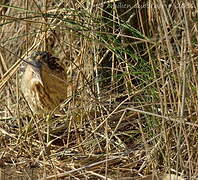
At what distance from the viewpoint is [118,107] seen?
2.49m

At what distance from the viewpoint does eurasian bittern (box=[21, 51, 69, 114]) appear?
3.73m

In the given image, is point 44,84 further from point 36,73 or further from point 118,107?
point 118,107

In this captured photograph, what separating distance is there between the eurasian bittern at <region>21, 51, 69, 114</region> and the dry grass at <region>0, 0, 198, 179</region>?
0.10 m

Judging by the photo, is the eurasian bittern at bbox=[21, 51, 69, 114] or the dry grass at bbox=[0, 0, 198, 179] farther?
the eurasian bittern at bbox=[21, 51, 69, 114]

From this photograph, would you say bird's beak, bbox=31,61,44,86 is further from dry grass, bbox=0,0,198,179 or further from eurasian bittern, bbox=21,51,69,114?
dry grass, bbox=0,0,198,179

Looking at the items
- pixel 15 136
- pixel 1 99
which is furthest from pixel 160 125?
pixel 1 99

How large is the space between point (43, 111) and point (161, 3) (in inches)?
73.5

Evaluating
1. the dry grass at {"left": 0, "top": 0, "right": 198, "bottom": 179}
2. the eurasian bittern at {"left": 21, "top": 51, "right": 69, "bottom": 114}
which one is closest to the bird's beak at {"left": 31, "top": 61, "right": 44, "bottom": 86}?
the eurasian bittern at {"left": 21, "top": 51, "right": 69, "bottom": 114}

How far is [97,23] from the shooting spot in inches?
121

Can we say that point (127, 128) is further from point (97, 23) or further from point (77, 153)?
point (97, 23)

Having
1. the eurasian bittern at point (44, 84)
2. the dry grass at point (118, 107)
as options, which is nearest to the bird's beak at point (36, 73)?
the eurasian bittern at point (44, 84)

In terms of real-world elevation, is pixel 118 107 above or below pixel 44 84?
above

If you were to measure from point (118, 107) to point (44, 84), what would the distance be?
1.32 metres

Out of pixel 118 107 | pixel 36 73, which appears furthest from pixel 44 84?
pixel 118 107
